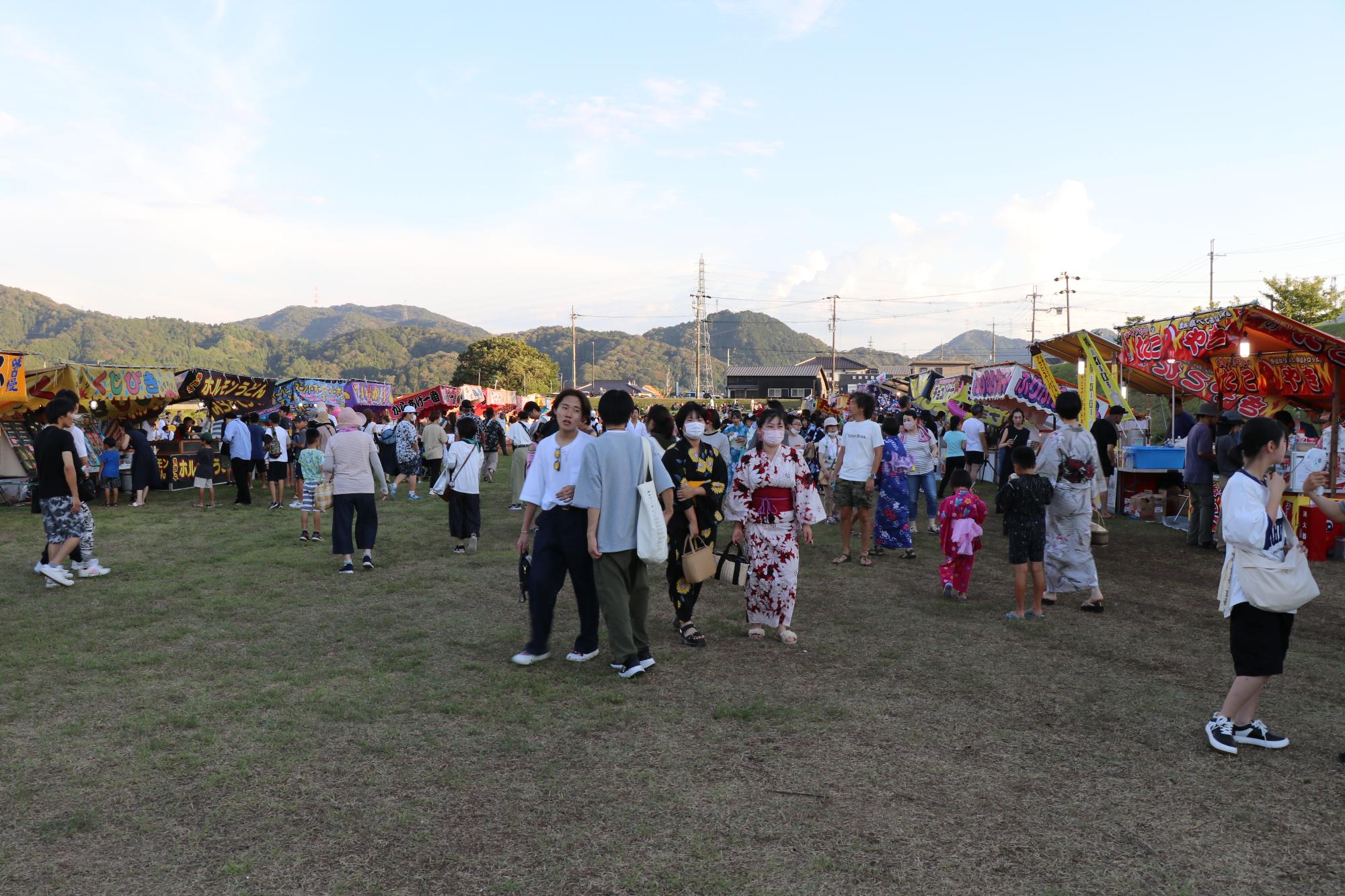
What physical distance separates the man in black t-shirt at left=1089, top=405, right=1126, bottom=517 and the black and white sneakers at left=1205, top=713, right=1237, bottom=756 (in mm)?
6143

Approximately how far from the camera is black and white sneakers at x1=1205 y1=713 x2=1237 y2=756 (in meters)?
3.92

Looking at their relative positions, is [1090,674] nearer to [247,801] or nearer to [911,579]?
[911,579]

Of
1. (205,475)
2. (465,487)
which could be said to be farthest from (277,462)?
(465,487)

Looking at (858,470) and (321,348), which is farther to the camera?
(321,348)

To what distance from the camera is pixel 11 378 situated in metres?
12.7

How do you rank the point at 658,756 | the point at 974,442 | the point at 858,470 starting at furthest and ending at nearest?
the point at 974,442 → the point at 858,470 → the point at 658,756

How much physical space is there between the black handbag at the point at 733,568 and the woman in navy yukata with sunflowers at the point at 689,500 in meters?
0.15

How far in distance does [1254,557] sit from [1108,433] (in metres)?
8.26

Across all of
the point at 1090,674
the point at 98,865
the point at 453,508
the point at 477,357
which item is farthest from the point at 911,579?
the point at 477,357

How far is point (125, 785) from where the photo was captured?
3609 mm

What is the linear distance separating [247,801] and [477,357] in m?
68.9

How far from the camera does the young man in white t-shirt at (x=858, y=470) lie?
28.8 ft

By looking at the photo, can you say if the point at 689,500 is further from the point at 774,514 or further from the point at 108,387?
the point at 108,387

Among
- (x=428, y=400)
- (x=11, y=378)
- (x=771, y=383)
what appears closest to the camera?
(x=11, y=378)
